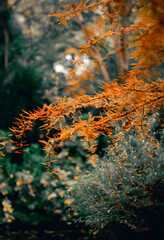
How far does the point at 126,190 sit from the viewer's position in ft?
5.81

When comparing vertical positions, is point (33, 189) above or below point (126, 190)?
below

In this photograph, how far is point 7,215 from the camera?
255cm

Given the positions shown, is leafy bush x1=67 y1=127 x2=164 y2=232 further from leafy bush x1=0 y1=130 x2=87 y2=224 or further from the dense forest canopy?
leafy bush x1=0 y1=130 x2=87 y2=224

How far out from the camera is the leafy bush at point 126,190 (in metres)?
1.80

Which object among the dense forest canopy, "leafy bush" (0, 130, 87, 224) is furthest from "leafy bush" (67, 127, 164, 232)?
"leafy bush" (0, 130, 87, 224)

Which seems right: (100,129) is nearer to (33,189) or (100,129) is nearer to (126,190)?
(126,190)

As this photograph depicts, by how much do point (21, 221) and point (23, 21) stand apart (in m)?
7.57

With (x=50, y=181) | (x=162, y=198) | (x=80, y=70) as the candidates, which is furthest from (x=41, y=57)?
(x=162, y=198)

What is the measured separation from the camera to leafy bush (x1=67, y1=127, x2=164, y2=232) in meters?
1.80

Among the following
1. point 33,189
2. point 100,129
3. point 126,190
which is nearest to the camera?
point 100,129

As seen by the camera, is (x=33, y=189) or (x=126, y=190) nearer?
(x=126, y=190)

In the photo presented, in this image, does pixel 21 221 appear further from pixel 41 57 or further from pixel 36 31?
pixel 36 31

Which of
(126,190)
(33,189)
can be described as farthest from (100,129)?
(33,189)

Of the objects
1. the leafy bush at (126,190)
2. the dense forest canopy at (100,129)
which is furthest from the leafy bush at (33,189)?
the leafy bush at (126,190)
